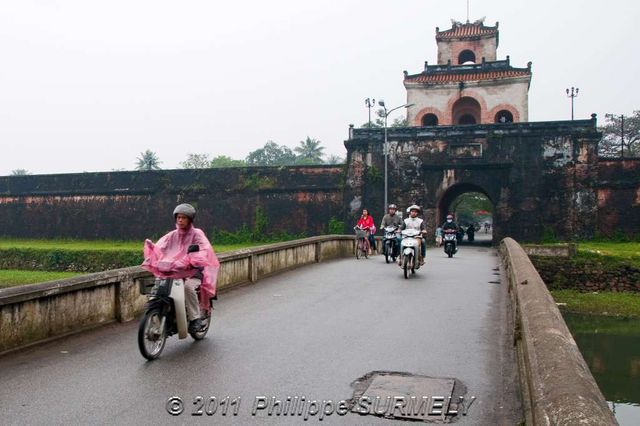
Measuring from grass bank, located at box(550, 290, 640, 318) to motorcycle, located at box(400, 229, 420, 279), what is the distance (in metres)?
6.99

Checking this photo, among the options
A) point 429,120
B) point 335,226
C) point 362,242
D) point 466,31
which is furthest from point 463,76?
point 362,242

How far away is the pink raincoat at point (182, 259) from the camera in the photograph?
194 inches

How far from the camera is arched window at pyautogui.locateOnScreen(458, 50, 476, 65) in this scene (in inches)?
1233

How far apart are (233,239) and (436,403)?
24.6m

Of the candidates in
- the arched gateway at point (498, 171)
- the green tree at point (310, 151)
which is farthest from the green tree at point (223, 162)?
the arched gateway at point (498, 171)

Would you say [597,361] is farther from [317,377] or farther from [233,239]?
[233,239]

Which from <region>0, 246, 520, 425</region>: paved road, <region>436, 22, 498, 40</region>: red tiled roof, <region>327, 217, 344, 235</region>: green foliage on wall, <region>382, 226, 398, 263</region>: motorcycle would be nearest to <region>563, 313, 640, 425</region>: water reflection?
<region>0, 246, 520, 425</region>: paved road

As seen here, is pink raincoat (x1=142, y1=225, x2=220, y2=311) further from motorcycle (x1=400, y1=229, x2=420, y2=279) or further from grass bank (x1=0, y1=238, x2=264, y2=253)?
grass bank (x1=0, y1=238, x2=264, y2=253)

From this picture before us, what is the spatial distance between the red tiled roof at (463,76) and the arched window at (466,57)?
9.04ft

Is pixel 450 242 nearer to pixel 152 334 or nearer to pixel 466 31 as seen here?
pixel 152 334

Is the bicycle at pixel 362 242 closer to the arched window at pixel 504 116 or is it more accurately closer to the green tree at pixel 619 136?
the arched window at pixel 504 116

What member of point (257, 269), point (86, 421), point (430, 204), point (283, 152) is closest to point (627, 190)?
point (430, 204)

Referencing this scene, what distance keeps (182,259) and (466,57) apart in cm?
2938

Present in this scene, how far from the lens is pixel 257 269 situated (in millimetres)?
10227
